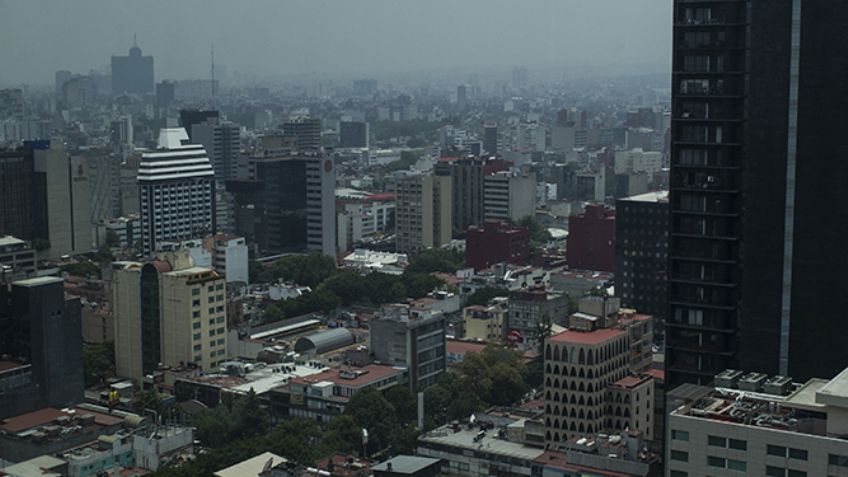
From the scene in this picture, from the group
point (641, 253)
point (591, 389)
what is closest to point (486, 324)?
point (641, 253)

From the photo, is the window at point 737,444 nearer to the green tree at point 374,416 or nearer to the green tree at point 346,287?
the green tree at point 374,416

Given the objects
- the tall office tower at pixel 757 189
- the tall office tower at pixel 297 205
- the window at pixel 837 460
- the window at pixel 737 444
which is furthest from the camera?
the tall office tower at pixel 297 205

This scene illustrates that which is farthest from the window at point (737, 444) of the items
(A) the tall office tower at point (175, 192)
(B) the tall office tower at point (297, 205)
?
(B) the tall office tower at point (297, 205)

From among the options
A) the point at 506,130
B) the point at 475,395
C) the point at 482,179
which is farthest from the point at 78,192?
the point at 506,130

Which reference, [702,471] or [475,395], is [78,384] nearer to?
[475,395]

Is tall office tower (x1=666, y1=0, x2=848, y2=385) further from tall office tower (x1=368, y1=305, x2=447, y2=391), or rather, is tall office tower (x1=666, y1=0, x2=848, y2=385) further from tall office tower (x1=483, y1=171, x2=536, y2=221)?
tall office tower (x1=483, y1=171, x2=536, y2=221)

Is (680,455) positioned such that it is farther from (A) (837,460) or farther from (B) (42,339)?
(B) (42,339)

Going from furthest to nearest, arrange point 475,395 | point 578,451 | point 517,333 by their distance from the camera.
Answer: point 517,333 → point 475,395 → point 578,451
